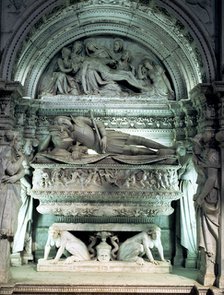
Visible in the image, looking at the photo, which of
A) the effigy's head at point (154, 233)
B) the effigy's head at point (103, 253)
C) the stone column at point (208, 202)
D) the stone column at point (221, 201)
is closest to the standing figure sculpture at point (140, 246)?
the effigy's head at point (154, 233)

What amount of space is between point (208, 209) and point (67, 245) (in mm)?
2477

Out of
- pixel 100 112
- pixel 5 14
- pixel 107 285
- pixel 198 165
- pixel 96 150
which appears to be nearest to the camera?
pixel 107 285

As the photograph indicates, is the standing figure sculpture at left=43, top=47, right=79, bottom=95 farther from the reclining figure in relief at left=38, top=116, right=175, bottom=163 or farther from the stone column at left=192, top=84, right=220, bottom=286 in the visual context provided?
the stone column at left=192, top=84, right=220, bottom=286

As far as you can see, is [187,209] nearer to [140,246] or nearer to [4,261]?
[140,246]

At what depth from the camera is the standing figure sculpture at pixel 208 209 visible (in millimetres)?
7191

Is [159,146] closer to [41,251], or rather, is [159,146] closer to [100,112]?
[100,112]

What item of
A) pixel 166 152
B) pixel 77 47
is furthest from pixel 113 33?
pixel 166 152

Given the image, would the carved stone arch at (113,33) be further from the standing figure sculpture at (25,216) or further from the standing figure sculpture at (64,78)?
the standing figure sculpture at (25,216)

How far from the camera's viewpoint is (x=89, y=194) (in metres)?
7.96

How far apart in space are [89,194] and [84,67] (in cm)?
263

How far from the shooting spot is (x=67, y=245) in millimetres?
7938

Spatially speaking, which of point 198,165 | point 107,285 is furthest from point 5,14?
point 107,285

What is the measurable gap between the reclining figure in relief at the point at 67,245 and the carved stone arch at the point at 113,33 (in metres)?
2.77

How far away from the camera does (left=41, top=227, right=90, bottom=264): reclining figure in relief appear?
7.92 m
